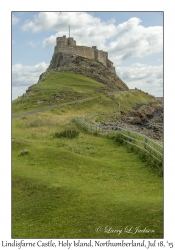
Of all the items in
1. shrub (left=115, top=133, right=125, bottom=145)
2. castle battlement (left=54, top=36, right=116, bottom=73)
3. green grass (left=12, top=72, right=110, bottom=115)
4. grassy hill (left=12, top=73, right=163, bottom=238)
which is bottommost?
grassy hill (left=12, top=73, right=163, bottom=238)

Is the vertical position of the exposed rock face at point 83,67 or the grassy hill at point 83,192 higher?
the exposed rock face at point 83,67

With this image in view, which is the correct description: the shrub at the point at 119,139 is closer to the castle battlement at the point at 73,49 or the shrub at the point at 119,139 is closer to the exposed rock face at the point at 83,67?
the exposed rock face at the point at 83,67

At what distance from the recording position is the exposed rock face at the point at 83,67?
106 m

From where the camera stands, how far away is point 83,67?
10912 cm

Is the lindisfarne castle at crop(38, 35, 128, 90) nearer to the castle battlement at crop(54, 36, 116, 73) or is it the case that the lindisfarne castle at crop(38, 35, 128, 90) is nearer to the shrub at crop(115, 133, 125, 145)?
the castle battlement at crop(54, 36, 116, 73)

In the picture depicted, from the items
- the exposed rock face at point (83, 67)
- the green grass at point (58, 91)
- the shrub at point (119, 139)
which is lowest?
the shrub at point (119, 139)

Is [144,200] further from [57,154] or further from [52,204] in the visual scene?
[57,154]

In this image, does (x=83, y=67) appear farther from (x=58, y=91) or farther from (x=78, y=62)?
(x=58, y=91)

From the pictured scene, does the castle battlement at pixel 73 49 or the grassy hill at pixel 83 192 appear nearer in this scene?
the grassy hill at pixel 83 192

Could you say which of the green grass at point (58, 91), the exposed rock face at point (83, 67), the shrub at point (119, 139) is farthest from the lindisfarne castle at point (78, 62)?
the shrub at point (119, 139)

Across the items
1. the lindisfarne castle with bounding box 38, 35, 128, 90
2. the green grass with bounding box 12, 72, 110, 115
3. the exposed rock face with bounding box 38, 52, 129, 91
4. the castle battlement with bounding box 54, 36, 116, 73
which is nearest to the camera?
the green grass with bounding box 12, 72, 110, 115

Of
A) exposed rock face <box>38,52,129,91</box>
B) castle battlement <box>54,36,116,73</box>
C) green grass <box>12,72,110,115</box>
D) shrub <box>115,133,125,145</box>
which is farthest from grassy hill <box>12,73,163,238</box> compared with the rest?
castle battlement <box>54,36,116,73</box>

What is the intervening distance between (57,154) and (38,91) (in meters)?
56.4

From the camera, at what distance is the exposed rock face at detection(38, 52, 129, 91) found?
10638 cm
